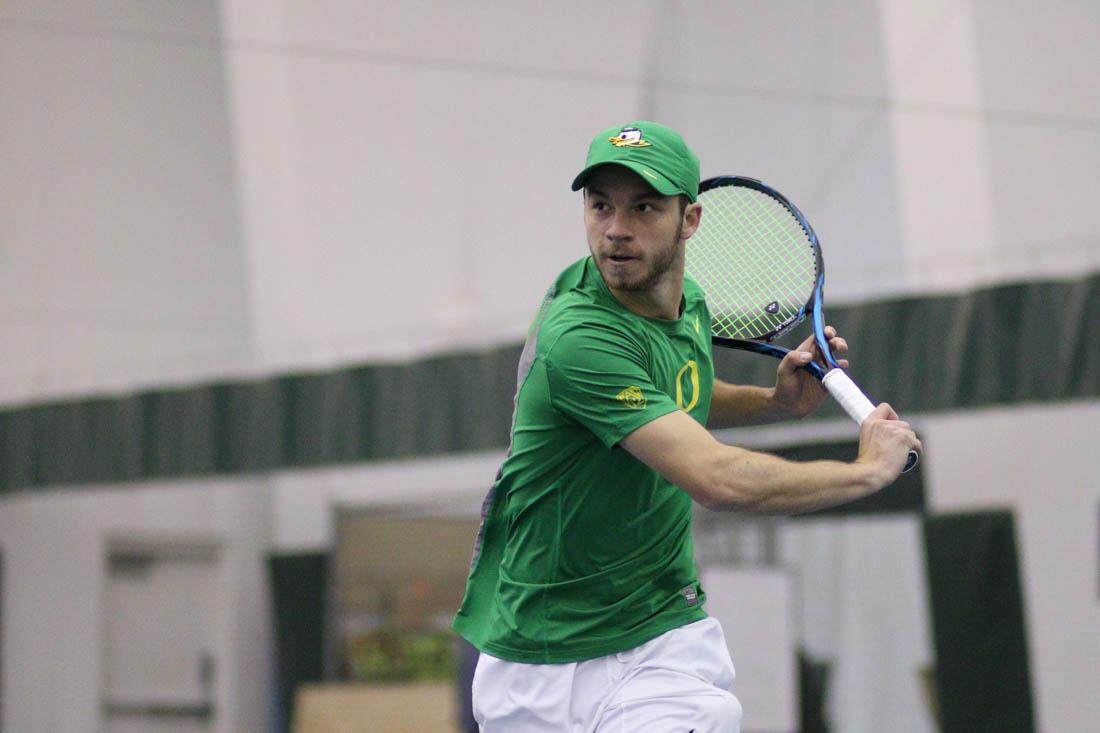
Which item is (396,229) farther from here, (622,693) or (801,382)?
(622,693)

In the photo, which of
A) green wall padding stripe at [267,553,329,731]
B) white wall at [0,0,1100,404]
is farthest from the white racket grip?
green wall padding stripe at [267,553,329,731]

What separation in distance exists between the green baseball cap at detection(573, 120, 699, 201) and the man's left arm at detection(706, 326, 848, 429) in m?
0.63

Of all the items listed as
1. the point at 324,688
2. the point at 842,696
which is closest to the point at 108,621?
the point at 324,688

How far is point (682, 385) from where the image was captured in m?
2.90

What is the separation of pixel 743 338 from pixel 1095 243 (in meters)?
5.84

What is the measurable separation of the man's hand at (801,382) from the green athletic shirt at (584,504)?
1.51ft

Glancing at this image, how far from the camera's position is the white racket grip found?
2.82m

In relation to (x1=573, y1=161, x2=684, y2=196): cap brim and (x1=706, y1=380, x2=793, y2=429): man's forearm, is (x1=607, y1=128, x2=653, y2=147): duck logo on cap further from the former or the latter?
(x1=706, y1=380, x2=793, y2=429): man's forearm

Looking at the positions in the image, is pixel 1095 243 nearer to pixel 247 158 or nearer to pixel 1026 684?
pixel 1026 684

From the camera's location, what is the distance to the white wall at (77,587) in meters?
10.9

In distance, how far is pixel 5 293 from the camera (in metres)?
11.4

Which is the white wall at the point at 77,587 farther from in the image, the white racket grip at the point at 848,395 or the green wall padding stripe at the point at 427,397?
the white racket grip at the point at 848,395

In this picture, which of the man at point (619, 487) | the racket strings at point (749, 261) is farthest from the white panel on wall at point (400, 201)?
the man at point (619, 487)

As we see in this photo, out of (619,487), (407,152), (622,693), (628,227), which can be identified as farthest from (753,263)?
(407,152)
